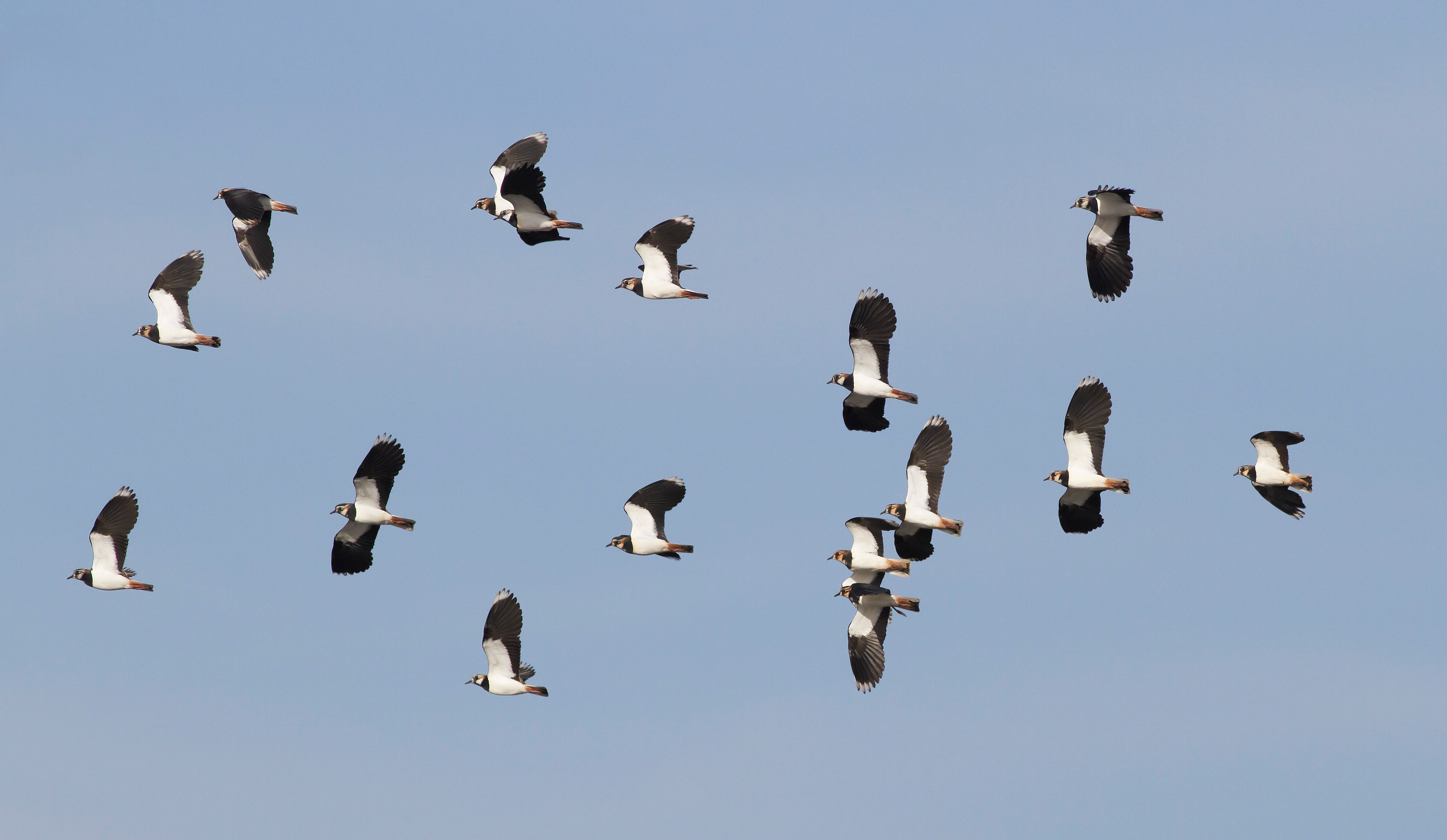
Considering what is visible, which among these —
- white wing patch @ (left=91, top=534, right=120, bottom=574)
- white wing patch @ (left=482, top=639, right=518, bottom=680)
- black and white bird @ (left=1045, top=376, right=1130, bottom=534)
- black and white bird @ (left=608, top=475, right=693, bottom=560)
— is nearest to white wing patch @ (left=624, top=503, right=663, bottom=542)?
black and white bird @ (left=608, top=475, right=693, bottom=560)

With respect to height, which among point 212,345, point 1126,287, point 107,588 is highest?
point 1126,287

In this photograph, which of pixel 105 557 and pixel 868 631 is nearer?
pixel 868 631

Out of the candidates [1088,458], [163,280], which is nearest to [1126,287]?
[1088,458]

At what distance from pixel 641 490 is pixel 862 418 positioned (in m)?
5.76

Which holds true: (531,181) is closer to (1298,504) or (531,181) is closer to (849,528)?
(849,528)

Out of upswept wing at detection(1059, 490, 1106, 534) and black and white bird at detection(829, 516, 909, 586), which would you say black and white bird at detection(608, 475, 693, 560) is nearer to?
black and white bird at detection(829, 516, 909, 586)

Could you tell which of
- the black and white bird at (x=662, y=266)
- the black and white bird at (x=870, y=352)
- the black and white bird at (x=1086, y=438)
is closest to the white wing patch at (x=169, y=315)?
the black and white bird at (x=662, y=266)

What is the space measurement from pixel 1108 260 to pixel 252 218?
20785 mm

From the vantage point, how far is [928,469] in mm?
42156

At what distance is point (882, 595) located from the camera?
41.0m

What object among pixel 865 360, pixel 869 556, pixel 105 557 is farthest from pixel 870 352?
pixel 105 557

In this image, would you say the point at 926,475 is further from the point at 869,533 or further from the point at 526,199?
the point at 526,199

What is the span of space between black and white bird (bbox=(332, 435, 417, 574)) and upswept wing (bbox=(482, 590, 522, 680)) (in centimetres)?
287

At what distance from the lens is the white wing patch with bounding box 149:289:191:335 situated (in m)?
Answer: 44.5
